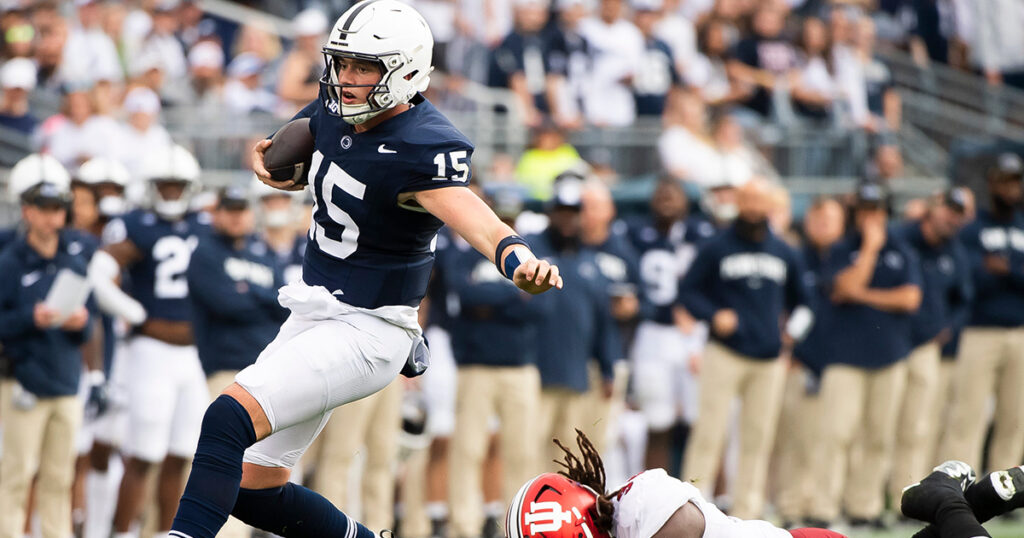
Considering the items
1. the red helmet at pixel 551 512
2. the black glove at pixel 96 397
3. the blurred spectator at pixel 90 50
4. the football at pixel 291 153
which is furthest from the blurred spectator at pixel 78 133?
the red helmet at pixel 551 512

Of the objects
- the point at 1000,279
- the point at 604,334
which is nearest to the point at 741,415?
the point at 604,334

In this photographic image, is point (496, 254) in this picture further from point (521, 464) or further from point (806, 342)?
point (806, 342)

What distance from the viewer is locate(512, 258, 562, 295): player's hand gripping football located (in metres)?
4.25

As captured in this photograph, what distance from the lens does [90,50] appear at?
1184cm

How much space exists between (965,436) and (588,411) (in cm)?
271

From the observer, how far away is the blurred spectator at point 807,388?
9898 millimetres

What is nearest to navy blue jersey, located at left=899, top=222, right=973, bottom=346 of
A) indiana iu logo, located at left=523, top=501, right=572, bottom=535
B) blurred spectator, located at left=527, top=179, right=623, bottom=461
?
blurred spectator, located at left=527, top=179, right=623, bottom=461

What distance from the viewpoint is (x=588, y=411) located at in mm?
9648

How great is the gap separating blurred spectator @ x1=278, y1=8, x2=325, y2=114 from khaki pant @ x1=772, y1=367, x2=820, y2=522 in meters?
4.24

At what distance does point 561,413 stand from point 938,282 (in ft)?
9.48

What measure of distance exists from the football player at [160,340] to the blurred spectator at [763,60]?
5.93 metres

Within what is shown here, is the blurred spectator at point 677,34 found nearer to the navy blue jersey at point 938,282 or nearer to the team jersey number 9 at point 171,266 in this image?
the navy blue jersey at point 938,282

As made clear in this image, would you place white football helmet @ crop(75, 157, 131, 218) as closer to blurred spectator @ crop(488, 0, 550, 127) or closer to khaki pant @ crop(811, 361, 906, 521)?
blurred spectator @ crop(488, 0, 550, 127)

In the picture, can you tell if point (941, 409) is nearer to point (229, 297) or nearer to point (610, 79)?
point (610, 79)
